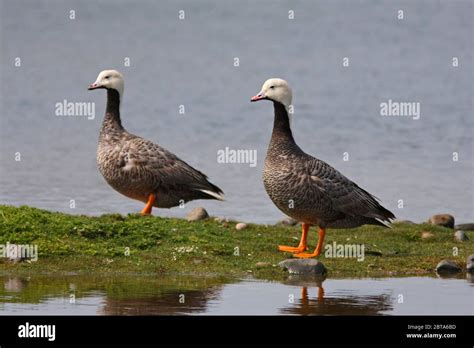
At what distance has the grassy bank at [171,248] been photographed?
15859mm

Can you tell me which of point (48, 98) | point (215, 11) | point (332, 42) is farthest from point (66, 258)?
point (215, 11)

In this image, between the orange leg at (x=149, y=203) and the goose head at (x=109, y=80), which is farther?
the goose head at (x=109, y=80)

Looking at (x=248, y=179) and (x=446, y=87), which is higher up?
(x=446, y=87)

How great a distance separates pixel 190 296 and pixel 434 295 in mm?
3063

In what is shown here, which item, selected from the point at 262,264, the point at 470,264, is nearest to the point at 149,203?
the point at 262,264

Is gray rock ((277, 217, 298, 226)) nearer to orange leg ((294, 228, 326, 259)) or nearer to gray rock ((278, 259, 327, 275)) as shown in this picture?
orange leg ((294, 228, 326, 259))

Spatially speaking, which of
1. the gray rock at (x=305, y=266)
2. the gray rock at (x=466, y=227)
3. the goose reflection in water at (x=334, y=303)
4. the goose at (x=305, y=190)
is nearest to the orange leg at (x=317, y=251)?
the goose at (x=305, y=190)

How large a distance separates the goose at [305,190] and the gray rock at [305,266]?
1.25 metres

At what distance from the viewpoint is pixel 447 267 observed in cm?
1628

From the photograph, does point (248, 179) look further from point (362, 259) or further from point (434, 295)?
point (434, 295)

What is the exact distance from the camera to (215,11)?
188ft

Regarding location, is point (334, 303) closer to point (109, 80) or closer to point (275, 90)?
point (275, 90)

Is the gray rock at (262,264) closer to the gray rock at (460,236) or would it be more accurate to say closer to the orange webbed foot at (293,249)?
the orange webbed foot at (293,249)
